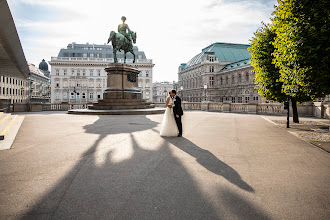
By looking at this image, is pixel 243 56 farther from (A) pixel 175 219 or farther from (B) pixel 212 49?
(A) pixel 175 219

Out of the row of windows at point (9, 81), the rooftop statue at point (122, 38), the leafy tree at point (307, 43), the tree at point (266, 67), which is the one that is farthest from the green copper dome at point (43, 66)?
the leafy tree at point (307, 43)

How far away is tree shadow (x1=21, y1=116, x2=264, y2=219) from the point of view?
2.72 meters

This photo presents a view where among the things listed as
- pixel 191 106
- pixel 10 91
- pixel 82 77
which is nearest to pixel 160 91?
pixel 82 77

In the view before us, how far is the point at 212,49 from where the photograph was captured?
81938 millimetres

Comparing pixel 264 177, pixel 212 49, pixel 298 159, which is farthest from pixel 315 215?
pixel 212 49

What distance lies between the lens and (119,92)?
20.4 meters

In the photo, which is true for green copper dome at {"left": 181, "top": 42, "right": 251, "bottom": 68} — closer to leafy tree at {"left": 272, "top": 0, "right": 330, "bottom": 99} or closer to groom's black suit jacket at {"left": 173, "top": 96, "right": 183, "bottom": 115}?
leafy tree at {"left": 272, "top": 0, "right": 330, "bottom": 99}

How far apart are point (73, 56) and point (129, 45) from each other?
6703 cm

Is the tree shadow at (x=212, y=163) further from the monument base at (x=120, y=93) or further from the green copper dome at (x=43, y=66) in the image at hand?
the green copper dome at (x=43, y=66)

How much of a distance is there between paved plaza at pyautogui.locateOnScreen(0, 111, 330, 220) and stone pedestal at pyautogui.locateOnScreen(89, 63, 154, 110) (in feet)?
44.6

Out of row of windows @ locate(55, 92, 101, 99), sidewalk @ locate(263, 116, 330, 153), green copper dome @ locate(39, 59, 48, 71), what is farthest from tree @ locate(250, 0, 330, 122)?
green copper dome @ locate(39, 59, 48, 71)

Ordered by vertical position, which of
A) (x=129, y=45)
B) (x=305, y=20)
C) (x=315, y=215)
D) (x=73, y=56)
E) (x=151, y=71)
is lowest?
(x=315, y=215)

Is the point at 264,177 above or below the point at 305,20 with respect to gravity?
below

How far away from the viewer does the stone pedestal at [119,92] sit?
19.9 meters
